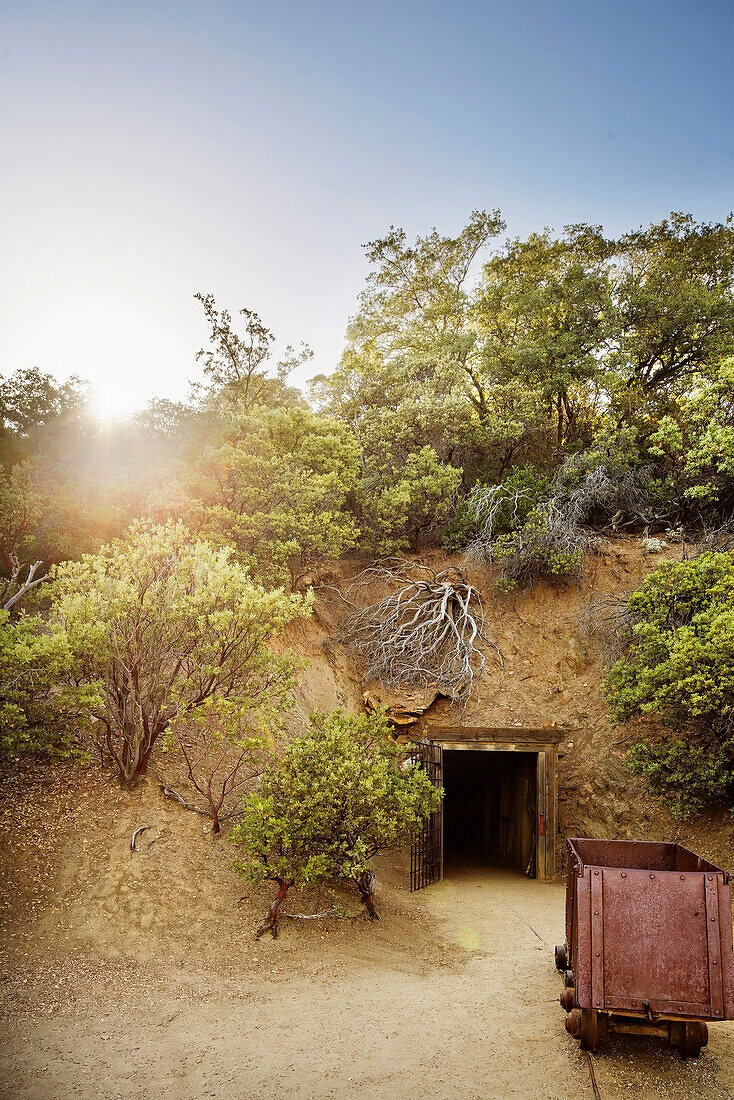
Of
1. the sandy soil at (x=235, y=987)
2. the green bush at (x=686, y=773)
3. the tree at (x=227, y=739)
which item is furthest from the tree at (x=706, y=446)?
the tree at (x=227, y=739)

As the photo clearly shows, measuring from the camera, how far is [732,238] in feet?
62.3

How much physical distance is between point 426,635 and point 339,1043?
36.3 feet

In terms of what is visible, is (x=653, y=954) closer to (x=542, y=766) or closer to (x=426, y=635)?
(x=542, y=766)

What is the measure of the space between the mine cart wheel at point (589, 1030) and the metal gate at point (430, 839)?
275 inches

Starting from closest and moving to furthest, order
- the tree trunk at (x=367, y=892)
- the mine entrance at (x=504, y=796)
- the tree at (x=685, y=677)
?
1. the tree trunk at (x=367, y=892)
2. the tree at (x=685, y=677)
3. the mine entrance at (x=504, y=796)

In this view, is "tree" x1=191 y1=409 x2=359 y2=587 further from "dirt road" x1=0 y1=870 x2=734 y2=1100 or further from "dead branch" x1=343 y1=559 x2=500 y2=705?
"dirt road" x1=0 y1=870 x2=734 y2=1100

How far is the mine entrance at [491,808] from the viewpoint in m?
13.7

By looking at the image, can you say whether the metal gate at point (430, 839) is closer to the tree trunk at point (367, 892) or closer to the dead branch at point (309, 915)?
the tree trunk at point (367, 892)

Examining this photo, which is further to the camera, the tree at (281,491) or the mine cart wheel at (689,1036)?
the tree at (281,491)

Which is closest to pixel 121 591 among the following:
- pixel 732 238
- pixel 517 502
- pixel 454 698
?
pixel 454 698

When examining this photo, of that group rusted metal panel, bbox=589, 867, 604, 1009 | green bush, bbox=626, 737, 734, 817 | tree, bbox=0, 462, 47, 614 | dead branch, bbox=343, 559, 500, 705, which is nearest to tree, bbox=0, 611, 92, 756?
rusted metal panel, bbox=589, 867, 604, 1009

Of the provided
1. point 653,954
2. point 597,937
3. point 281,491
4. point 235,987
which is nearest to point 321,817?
point 235,987

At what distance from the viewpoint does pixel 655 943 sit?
464cm

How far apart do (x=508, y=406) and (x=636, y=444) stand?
4.00m
